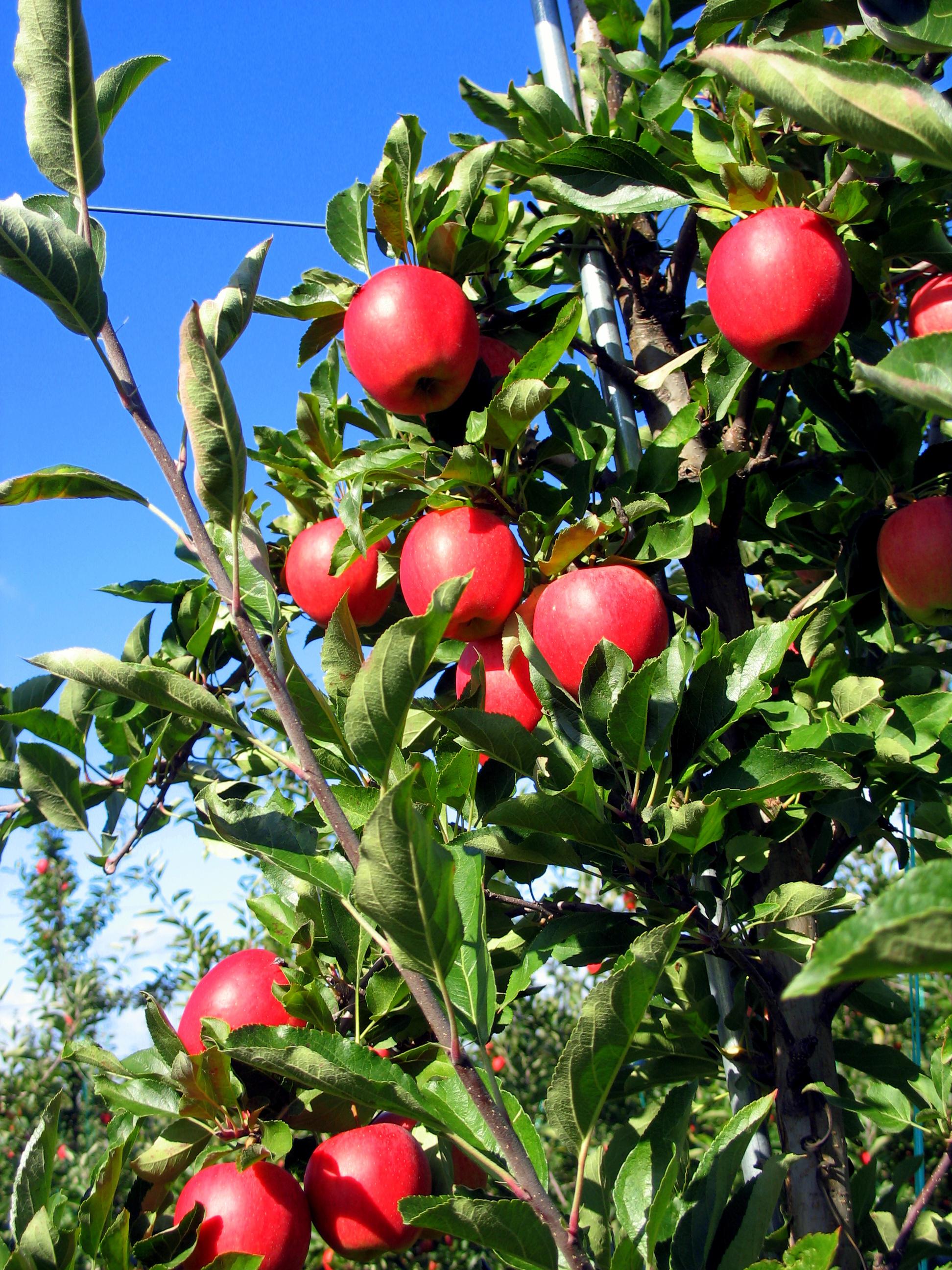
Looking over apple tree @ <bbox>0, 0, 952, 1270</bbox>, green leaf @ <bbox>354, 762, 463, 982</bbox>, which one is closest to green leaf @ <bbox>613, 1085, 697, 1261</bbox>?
apple tree @ <bbox>0, 0, 952, 1270</bbox>

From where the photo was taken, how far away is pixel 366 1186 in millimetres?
1008

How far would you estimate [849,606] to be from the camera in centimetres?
122

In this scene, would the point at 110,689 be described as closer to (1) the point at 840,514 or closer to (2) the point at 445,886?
(2) the point at 445,886

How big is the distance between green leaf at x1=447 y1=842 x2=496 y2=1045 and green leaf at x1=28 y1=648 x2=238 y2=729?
0.24 metres

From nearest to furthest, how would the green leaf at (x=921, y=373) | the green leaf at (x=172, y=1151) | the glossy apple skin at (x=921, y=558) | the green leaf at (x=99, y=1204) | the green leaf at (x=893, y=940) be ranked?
the green leaf at (x=893, y=940), the green leaf at (x=921, y=373), the green leaf at (x=99, y=1204), the green leaf at (x=172, y=1151), the glossy apple skin at (x=921, y=558)

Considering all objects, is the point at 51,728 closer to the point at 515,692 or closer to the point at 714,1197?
the point at 515,692

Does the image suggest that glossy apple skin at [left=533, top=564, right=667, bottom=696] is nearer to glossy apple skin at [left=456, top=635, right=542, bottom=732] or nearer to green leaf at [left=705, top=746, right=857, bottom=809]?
glossy apple skin at [left=456, top=635, right=542, bottom=732]

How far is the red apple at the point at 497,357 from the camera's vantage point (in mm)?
1363

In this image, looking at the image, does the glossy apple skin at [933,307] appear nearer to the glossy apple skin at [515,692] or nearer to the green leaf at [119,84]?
the glossy apple skin at [515,692]

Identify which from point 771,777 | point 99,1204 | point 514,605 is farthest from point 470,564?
point 99,1204

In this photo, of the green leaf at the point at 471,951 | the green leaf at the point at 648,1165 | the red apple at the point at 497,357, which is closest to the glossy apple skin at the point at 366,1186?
the green leaf at the point at 648,1165

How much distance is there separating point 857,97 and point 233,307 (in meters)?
0.54

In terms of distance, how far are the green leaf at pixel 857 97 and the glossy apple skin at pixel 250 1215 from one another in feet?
3.38

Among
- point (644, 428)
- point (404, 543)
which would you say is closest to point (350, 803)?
point (404, 543)
